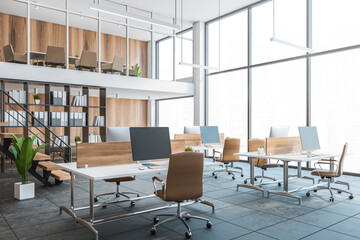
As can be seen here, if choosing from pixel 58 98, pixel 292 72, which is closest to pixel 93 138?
pixel 58 98

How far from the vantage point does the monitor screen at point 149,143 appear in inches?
144

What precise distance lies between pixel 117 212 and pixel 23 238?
1209 millimetres

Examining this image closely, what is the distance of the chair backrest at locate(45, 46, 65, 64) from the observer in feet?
26.5

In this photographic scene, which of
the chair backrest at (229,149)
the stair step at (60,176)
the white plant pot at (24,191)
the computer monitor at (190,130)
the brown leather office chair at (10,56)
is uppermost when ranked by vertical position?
the brown leather office chair at (10,56)

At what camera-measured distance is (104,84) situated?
28.9 feet

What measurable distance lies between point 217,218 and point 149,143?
1.30 meters

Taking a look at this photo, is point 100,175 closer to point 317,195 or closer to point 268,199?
point 268,199

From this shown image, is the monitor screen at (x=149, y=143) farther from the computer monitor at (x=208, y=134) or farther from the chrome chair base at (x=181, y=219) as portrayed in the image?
the computer monitor at (x=208, y=134)

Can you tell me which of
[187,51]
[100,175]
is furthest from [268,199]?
[187,51]

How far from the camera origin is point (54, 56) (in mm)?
8148

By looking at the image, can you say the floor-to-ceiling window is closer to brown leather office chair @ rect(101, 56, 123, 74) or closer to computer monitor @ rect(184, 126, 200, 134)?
computer monitor @ rect(184, 126, 200, 134)

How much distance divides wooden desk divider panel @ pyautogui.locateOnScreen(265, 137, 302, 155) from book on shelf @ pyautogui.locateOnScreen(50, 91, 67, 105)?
5.70m

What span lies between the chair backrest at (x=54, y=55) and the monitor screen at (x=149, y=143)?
221 inches

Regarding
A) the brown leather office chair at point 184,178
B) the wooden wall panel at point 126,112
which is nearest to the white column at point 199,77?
the wooden wall panel at point 126,112
